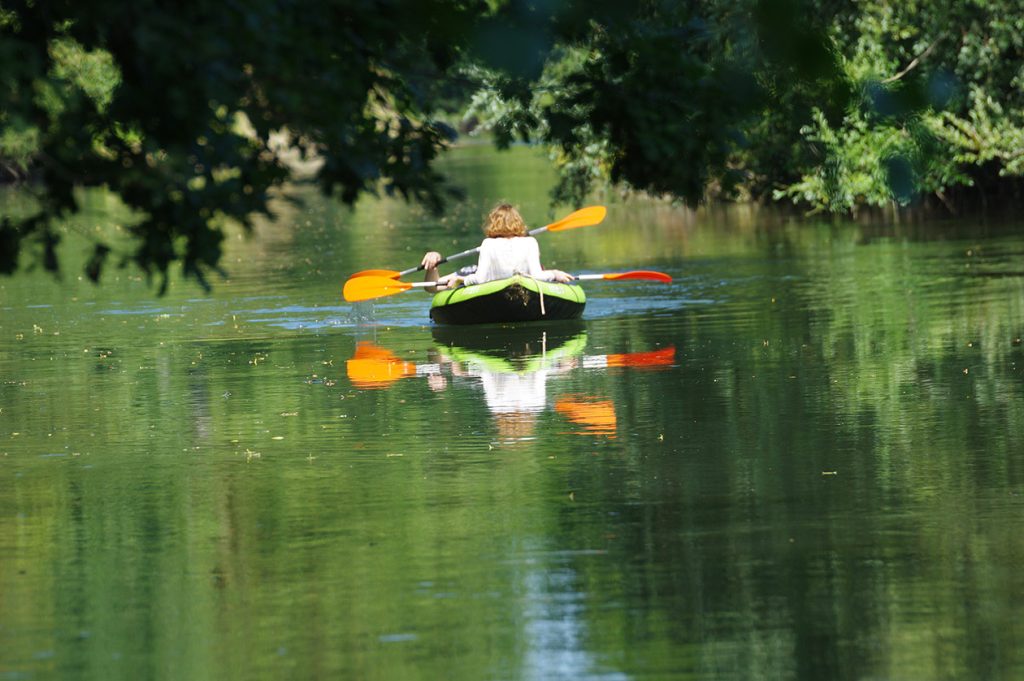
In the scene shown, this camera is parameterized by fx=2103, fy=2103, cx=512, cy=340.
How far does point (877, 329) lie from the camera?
20047 mm

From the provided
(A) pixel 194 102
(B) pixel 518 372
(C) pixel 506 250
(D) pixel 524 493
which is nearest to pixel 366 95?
(A) pixel 194 102

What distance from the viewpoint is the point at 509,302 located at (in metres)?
21.8

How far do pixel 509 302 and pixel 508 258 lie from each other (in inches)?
18.0

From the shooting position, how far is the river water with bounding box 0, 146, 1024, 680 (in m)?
8.15

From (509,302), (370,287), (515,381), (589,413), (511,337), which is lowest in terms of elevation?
(589,413)

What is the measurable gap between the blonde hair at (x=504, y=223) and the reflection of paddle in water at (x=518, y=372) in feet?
4.52

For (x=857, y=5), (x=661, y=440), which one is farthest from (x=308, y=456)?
(x=857, y=5)

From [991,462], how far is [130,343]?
11462mm

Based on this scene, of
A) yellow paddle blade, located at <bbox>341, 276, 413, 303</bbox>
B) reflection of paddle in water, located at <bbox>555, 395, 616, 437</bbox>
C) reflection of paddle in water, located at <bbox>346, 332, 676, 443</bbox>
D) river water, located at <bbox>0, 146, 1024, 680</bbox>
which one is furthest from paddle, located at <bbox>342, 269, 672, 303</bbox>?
reflection of paddle in water, located at <bbox>555, 395, 616, 437</bbox>

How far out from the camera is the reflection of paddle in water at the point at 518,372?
47.8ft

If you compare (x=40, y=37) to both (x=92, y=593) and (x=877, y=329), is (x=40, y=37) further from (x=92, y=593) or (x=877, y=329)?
(x=877, y=329)

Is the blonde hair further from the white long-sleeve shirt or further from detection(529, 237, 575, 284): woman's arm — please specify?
detection(529, 237, 575, 284): woman's arm

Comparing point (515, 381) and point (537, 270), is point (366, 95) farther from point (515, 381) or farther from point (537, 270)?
point (537, 270)

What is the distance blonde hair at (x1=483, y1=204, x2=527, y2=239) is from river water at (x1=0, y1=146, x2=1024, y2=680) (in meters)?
1.05
